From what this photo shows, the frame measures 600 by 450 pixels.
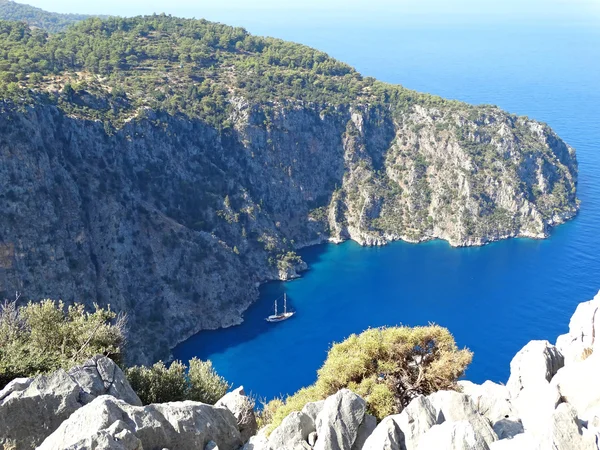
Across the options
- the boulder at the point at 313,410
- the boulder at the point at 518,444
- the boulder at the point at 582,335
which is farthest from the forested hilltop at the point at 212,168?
the boulder at the point at 518,444

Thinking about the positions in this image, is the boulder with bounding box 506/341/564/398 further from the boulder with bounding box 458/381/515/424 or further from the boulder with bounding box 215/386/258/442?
the boulder with bounding box 215/386/258/442

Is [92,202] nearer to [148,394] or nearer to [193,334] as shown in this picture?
[193,334]

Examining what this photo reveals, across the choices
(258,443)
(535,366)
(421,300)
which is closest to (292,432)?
(258,443)

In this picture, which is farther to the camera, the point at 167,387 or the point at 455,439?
the point at 167,387

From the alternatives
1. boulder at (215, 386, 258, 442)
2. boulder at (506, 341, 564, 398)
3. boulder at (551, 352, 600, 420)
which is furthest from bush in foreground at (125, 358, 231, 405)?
boulder at (551, 352, 600, 420)

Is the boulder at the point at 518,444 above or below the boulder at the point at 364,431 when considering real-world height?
above

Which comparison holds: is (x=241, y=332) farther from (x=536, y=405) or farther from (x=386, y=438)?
(x=386, y=438)

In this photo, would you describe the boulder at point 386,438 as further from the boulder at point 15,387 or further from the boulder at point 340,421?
the boulder at point 15,387
